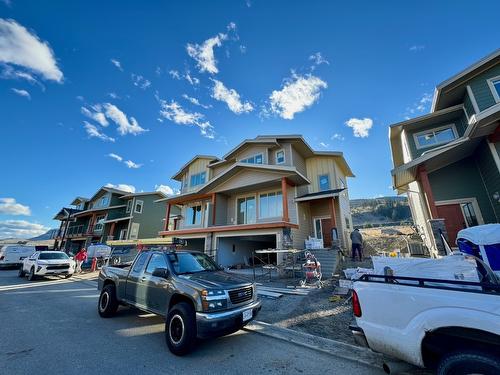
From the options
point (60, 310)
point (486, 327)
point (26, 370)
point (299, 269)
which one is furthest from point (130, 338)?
point (299, 269)

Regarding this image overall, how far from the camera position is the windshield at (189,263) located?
5.12m

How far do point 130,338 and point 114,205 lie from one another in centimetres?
3317

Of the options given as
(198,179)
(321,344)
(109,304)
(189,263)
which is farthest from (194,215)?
(321,344)

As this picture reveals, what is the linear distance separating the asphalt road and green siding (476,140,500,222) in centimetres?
1235

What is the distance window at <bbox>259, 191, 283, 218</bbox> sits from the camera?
49.0ft

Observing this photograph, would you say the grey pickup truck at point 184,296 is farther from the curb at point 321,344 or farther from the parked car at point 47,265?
the parked car at point 47,265

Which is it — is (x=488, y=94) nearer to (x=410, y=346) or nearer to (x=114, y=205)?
(x=410, y=346)

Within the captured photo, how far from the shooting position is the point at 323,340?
14.2ft

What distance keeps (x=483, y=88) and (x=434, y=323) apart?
15.6 m

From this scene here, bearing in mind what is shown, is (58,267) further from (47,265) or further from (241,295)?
(241,295)

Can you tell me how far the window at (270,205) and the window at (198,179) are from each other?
868 centimetres

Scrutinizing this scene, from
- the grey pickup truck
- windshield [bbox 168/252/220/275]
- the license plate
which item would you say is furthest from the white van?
the license plate

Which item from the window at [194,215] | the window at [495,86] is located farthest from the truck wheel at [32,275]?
the window at [495,86]

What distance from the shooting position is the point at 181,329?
4.06m
